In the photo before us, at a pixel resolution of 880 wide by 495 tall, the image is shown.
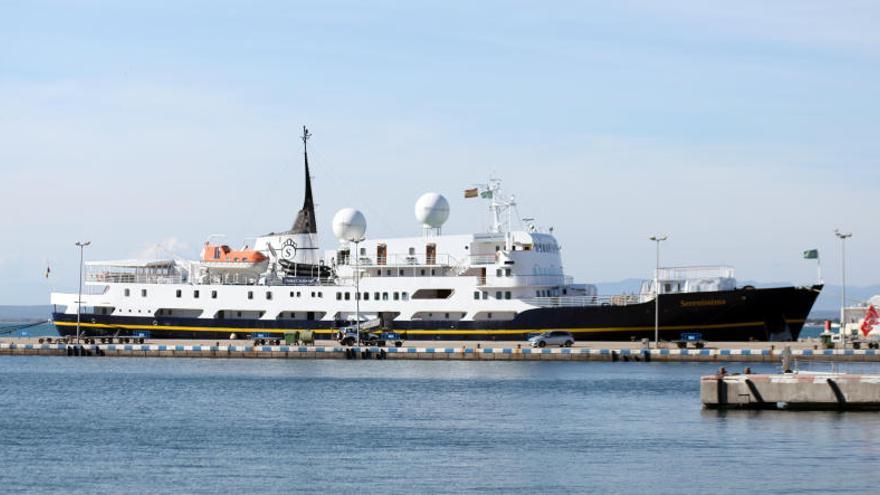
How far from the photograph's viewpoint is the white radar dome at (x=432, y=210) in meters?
85.2

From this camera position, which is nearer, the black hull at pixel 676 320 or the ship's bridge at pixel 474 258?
the black hull at pixel 676 320

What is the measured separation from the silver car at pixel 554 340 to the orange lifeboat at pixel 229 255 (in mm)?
19890

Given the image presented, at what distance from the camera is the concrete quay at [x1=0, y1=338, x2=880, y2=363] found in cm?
7219

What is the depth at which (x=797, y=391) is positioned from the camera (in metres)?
46.9

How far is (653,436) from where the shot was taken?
1652 inches

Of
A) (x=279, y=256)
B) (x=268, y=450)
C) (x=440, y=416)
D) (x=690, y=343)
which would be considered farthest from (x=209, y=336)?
(x=268, y=450)

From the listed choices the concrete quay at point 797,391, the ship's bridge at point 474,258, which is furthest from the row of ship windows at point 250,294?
the concrete quay at point 797,391

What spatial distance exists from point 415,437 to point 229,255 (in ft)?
155

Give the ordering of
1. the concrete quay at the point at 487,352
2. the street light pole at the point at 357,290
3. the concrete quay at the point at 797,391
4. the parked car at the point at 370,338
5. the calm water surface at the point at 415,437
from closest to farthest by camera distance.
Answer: the calm water surface at the point at 415,437
the concrete quay at the point at 797,391
the concrete quay at the point at 487,352
the street light pole at the point at 357,290
the parked car at the point at 370,338

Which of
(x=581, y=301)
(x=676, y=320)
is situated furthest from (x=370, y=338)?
(x=676, y=320)

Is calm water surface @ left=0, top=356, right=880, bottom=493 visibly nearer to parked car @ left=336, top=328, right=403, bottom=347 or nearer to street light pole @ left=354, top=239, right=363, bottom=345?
street light pole @ left=354, top=239, right=363, bottom=345

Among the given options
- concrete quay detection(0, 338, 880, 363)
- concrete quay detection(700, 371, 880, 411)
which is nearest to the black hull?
concrete quay detection(0, 338, 880, 363)

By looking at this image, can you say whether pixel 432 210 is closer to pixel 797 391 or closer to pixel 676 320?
pixel 676 320

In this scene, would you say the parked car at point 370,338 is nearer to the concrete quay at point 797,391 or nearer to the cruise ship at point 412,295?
the cruise ship at point 412,295
